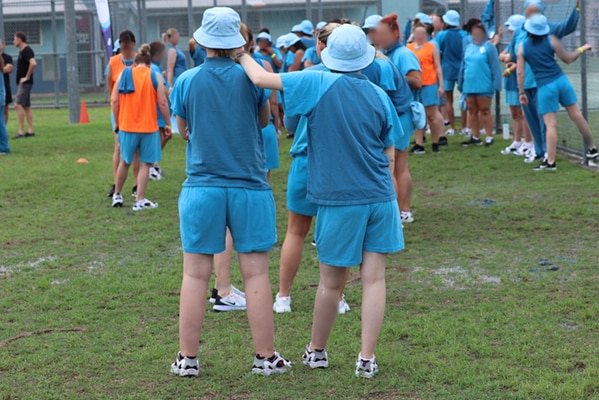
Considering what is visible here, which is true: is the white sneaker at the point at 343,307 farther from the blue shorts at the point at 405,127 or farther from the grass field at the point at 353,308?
the blue shorts at the point at 405,127

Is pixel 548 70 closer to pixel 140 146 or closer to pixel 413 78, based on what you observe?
pixel 413 78

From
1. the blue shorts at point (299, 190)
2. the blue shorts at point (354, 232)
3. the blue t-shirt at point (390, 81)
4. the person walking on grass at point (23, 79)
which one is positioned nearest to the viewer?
the blue shorts at point (354, 232)

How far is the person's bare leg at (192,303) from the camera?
5047mm

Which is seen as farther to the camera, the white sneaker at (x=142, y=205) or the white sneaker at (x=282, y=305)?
the white sneaker at (x=142, y=205)

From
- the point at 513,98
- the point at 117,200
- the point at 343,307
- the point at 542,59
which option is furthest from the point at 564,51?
the point at 343,307

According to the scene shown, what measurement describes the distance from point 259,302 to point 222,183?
67 cm

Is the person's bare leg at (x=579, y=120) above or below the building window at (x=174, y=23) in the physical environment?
below

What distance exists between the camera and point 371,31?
8172 millimetres

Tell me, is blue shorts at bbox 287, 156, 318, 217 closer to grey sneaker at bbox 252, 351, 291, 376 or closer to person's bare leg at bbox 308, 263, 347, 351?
person's bare leg at bbox 308, 263, 347, 351

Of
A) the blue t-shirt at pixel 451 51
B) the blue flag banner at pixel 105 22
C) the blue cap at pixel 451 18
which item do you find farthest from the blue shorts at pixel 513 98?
the blue flag banner at pixel 105 22

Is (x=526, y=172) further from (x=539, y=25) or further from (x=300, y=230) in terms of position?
(x=300, y=230)

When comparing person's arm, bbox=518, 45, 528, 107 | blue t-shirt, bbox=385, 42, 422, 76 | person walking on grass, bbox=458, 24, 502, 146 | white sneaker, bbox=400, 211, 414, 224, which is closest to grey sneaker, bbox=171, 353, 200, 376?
blue t-shirt, bbox=385, 42, 422, 76

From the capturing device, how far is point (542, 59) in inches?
469

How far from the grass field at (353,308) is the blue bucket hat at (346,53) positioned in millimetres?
1623
